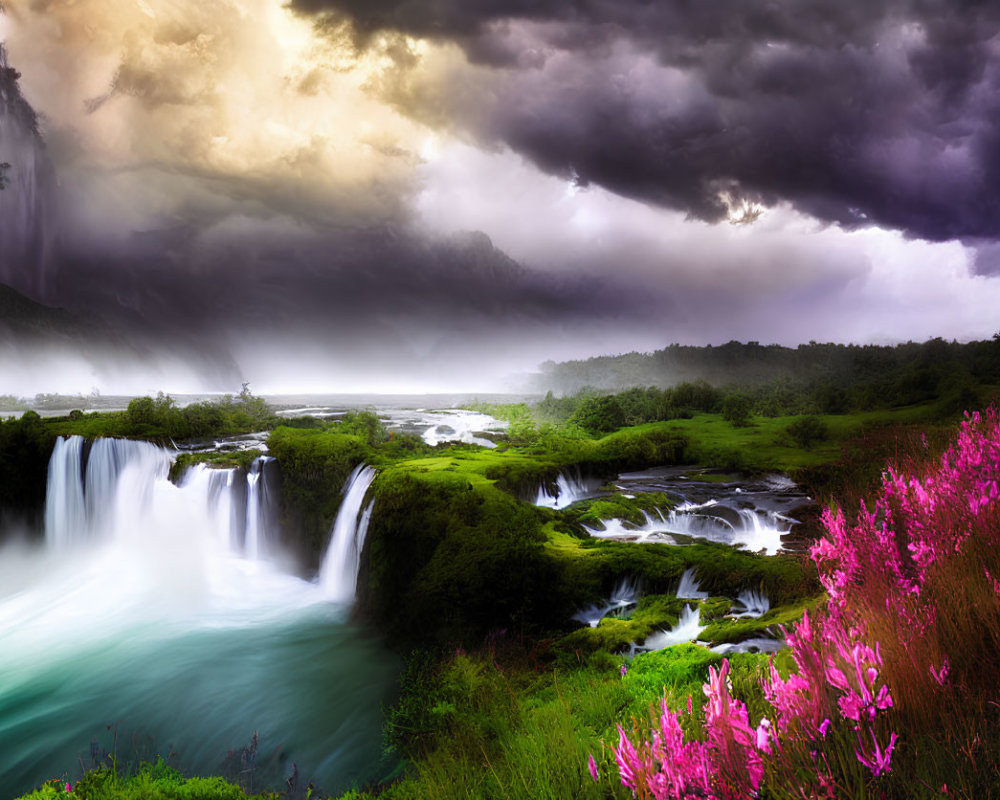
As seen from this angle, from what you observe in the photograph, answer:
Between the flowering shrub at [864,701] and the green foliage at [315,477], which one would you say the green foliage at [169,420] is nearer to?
the green foliage at [315,477]

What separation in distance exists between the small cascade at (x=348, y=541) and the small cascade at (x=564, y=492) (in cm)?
717

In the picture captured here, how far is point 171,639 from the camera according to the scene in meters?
12.2

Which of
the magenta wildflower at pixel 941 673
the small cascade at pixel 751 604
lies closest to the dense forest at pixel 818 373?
the small cascade at pixel 751 604

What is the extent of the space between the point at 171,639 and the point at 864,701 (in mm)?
15318

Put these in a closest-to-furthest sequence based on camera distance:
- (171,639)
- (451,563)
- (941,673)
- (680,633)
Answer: (941,673) < (680,633) < (451,563) < (171,639)

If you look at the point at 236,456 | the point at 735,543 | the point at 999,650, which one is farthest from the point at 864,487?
the point at 236,456

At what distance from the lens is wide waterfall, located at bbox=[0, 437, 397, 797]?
27.6 feet

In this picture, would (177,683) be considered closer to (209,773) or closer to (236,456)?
(209,773)

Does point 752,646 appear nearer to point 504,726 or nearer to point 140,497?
point 504,726

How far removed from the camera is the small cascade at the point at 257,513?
16.8 meters

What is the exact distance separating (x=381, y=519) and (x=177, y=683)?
5415mm

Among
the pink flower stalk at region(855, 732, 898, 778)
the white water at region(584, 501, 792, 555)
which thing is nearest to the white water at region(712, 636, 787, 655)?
the pink flower stalk at region(855, 732, 898, 778)

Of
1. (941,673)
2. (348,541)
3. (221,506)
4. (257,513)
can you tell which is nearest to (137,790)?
(941,673)

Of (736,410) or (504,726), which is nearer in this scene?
(504,726)
